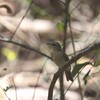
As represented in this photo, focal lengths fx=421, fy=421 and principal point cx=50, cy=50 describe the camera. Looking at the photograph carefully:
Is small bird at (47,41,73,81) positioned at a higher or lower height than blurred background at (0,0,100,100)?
lower

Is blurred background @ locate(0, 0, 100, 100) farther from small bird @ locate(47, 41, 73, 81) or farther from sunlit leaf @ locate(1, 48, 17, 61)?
small bird @ locate(47, 41, 73, 81)

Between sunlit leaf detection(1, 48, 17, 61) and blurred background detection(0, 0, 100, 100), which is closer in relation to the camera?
blurred background detection(0, 0, 100, 100)

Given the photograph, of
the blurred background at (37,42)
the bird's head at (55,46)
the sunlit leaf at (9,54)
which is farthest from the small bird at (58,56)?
the sunlit leaf at (9,54)

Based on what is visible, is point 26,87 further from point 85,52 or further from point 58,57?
point 85,52

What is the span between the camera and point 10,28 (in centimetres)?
453

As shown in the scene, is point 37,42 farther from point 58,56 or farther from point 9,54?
point 58,56

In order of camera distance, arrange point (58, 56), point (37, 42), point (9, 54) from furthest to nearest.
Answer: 1. point (37, 42)
2. point (9, 54)
3. point (58, 56)

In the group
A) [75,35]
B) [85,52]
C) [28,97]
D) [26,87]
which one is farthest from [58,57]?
[75,35]

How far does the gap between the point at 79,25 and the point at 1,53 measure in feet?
3.17

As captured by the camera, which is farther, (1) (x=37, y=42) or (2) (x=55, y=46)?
(1) (x=37, y=42)

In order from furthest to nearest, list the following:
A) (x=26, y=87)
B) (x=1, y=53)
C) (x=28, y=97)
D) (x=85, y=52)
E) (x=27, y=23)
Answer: (x=27, y=23), (x=1, y=53), (x=26, y=87), (x=28, y=97), (x=85, y=52)

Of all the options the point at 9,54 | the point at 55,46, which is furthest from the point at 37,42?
the point at 55,46

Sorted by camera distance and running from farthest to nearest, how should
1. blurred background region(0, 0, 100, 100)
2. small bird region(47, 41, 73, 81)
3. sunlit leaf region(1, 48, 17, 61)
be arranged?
1. sunlit leaf region(1, 48, 17, 61)
2. blurred background region(0, 0, 100, 100)
3. small bird region(47, 41, 73, 81)

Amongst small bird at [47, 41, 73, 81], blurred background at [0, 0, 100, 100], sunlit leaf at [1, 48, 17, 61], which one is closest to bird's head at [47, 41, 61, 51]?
small bird at [47, 41, 73, 81]
